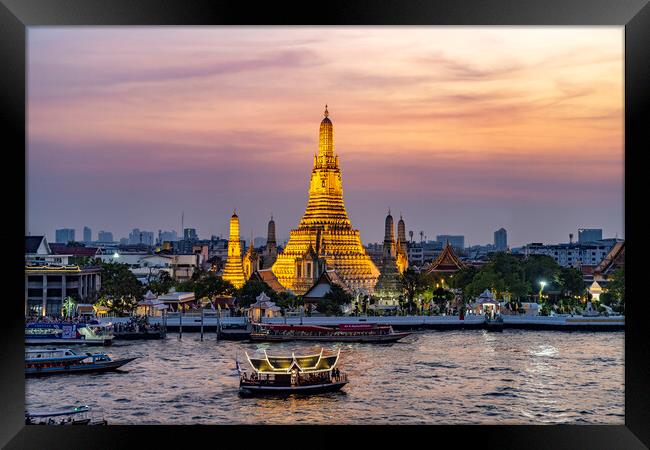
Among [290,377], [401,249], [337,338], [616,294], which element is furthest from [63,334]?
[401,249]

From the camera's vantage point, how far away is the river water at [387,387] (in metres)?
11.2

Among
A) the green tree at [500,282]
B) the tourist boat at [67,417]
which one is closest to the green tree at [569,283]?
the green tree at [500,282]

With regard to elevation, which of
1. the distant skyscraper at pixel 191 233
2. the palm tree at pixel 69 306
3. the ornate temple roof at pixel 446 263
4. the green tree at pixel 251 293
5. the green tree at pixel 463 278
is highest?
the distant skyscraper at pixel 191 233

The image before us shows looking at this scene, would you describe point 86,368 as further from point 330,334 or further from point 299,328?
point 330,334

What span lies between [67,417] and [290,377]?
Result: 367 centimetres

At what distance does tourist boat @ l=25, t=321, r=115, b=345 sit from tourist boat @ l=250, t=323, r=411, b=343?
3.20m

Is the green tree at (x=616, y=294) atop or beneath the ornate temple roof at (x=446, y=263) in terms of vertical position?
beneath

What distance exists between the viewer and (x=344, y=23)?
6078mm

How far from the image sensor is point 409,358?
648 inches

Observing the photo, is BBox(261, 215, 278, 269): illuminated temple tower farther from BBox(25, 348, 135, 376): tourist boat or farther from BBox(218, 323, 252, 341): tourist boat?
BBox(25, 348, 135, 376): tourist boat

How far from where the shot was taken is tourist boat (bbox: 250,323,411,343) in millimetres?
19562

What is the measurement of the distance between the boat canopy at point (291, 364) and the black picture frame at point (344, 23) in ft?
21.7

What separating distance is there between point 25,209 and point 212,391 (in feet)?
23.1

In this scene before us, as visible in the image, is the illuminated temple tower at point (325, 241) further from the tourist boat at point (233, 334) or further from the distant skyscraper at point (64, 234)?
the distant skyscraper at point (64, 234)
